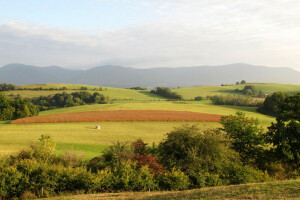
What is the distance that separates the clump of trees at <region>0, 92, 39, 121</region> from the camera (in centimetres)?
A: 6347

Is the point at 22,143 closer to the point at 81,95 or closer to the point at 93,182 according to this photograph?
the point at 93,182

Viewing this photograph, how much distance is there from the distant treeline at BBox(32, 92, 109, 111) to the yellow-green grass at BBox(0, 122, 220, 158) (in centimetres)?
4905

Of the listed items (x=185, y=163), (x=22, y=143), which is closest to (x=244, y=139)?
(x=185, y=163)

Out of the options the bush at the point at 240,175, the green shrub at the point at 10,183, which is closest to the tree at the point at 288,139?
the bush at the point at 240,175

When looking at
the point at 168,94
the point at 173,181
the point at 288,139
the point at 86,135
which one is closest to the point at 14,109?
the point at 86,135

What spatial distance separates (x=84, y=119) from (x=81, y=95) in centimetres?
5227

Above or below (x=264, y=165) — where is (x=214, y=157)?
above

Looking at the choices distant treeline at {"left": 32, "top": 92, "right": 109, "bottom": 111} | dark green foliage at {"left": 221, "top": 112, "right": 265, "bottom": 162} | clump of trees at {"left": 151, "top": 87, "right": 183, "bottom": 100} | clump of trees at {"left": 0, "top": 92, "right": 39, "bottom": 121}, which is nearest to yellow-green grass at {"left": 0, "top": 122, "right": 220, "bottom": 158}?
dark green foliage at {"left": 221, "top": 112, "right": 265, "bottom": 162}

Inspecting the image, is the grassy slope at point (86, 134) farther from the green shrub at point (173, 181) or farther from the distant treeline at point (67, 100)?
the distant treeline at point (67, 100)

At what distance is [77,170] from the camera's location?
18422 millimetres

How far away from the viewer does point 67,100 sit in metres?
96.8

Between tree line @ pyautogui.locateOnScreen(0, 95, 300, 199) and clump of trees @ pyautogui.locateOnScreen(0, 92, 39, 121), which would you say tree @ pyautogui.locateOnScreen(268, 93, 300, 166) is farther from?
clump of trees @ pyautogui.locateOnScreen(0, 92, 39, 121)

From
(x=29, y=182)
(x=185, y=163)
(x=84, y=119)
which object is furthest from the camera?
(x=84, y=119)

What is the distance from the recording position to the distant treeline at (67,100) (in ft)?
314
